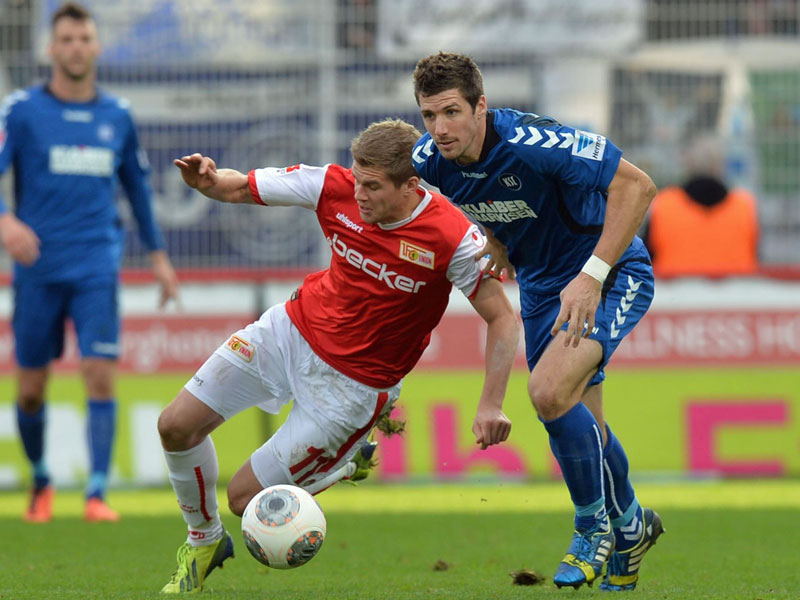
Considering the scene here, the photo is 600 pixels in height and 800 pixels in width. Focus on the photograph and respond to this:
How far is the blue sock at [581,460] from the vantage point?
5566 mm

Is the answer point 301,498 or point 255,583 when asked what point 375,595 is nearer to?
point 301,498

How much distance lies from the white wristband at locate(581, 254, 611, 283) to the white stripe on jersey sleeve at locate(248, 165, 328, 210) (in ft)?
4.43

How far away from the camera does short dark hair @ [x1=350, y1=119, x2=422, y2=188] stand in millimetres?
5668

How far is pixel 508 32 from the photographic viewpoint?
12.3 m

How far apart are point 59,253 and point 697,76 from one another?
19.0 feet

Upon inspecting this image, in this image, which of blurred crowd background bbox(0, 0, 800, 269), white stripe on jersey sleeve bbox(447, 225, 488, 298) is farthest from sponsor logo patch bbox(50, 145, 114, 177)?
white stripe on jersey sleeve bbox(447, 225, 488, 298)

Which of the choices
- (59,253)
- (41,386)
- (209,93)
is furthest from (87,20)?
(209,93)

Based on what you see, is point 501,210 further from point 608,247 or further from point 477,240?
point 608,247

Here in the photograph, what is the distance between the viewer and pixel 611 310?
5645mm

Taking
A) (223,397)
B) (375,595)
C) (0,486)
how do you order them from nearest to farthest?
1. (375,595)
2. (223,397)
3. (0,486)

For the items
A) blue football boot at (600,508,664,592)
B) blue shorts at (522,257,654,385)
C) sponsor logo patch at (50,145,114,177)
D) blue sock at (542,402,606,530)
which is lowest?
blue football boot at (600,508,664,592)

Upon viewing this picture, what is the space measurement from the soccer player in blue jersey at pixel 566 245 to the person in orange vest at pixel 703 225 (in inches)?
225

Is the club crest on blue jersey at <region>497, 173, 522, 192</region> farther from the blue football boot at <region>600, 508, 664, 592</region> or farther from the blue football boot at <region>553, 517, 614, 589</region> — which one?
the blue football boot at <region>600, 508, 664, 592</region>

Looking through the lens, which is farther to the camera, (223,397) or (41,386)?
(41,386)
